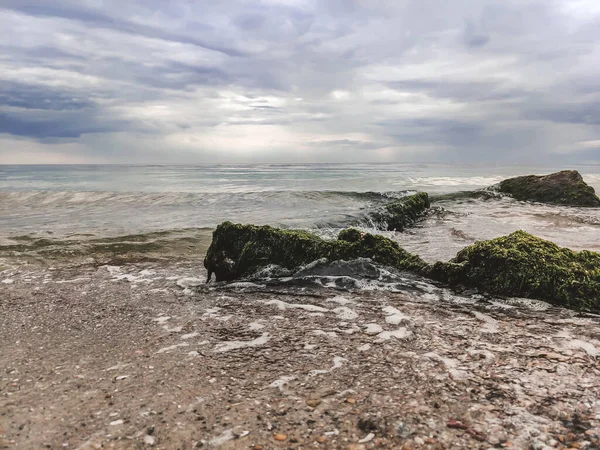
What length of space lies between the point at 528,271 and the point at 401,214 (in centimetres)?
830

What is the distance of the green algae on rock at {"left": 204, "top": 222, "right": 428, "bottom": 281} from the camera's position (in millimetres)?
6719

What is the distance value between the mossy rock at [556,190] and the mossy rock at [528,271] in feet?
46.7

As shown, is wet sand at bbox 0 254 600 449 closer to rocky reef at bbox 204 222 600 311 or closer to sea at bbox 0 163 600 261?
rocky reef at bbox 204 222 600 311

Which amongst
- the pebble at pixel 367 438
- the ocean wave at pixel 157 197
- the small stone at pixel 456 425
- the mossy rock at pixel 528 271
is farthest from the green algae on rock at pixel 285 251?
the ocean wave at pixel 157 197

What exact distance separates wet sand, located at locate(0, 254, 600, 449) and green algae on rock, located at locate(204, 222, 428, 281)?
119 cm

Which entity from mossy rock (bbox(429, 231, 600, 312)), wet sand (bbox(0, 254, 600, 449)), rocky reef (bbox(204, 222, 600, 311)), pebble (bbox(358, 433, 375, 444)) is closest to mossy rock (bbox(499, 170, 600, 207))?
rocky reef (bbox(204, 222, 600, 311))

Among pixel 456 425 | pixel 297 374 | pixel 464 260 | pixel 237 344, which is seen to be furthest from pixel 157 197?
pixel 456 425

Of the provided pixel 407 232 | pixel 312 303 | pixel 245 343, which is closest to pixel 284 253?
pixel 312 303

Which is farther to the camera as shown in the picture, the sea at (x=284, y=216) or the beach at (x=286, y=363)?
the sea at (x=284, y=216)

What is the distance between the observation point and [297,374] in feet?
11.1

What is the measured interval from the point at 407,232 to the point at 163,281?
7583 mm

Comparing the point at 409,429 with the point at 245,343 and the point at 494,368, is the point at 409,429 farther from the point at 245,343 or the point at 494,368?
the point at 245,343

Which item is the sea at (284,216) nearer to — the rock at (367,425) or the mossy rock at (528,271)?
the mossy rock at (528,271)

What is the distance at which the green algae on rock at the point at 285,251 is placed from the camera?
672 cm
